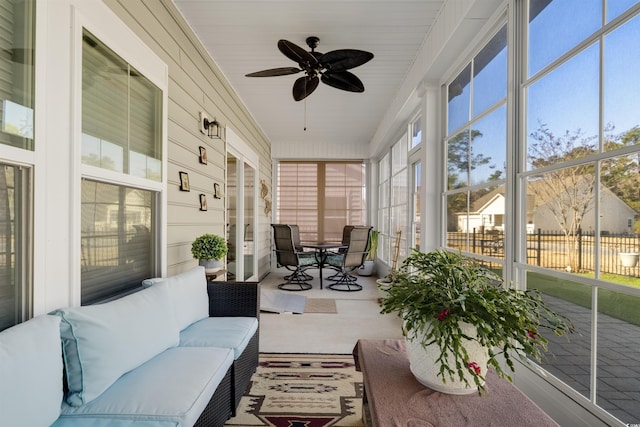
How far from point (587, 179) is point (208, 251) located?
8.33 ft

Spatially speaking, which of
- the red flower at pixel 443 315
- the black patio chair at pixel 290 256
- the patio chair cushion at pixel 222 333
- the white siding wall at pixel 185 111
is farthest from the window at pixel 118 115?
the black patio chair at pixel 290 256

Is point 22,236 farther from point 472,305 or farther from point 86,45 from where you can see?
point 472,305

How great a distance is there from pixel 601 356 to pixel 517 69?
1544 mm

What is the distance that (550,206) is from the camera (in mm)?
1668

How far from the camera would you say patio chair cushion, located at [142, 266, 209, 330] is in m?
2.01

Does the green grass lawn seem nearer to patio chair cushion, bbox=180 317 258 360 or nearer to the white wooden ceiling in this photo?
patio chair cushion, bbox=180 317 258 360

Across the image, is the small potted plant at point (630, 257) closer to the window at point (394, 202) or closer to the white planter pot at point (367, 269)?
the window at point (394, 202)

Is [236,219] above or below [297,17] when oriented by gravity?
below

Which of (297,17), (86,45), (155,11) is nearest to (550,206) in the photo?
(297,17)

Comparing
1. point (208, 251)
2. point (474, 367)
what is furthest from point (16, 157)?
point (474, 367)

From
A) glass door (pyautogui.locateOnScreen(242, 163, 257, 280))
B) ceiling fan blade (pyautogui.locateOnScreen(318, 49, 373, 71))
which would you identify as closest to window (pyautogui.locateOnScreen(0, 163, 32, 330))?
ceiling fan blade (pyautogui.locateOnScreen(318, 49, 373, 71))

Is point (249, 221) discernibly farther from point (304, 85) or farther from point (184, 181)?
point (304, 85)

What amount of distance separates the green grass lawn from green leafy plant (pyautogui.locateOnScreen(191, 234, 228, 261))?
2.30 meters

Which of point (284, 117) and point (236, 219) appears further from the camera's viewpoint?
point (284, 117)
